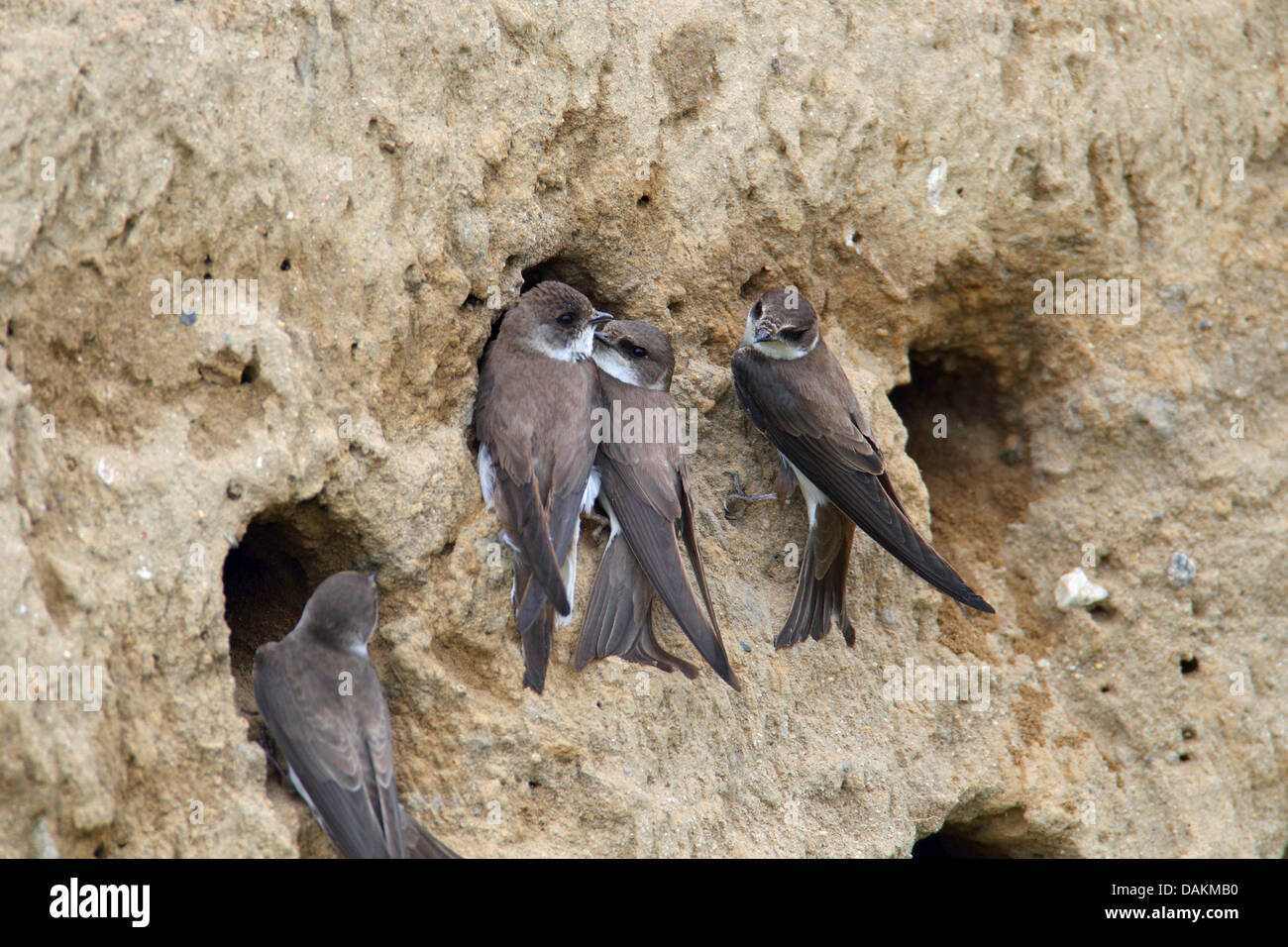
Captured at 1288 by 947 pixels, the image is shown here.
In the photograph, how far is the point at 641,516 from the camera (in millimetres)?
3170

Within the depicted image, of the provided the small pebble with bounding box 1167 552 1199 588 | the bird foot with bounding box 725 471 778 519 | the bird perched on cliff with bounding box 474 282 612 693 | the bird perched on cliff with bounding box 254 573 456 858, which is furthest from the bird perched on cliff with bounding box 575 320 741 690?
the small pebble with bounding box 1167 552 1199 588

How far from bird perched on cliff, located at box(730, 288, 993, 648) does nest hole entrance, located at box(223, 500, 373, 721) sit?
1156 mm

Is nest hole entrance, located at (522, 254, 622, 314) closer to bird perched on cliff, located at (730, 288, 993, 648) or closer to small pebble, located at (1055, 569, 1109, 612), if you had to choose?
bird perched on cliff, located at (730, 288, 993, 648)

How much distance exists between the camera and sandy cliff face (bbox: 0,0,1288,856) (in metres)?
2.48

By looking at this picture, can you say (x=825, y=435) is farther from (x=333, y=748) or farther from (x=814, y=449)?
(x=333, y=748)

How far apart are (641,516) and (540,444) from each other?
0.32m

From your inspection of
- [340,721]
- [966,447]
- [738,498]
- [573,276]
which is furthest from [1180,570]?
[340,721]

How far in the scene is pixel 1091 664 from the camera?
3.79 m

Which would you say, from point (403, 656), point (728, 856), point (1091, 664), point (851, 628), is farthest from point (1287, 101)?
point (403, 656)

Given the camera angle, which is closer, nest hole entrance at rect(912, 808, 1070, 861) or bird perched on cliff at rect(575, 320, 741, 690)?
bird perched on cliff at rect(575, 320, 741, 690)

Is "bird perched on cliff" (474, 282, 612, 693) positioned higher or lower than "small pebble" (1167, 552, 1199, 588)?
higher

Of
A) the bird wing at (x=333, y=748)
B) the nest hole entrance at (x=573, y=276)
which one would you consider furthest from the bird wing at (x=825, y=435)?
the bird wing at (x=333, y=748)

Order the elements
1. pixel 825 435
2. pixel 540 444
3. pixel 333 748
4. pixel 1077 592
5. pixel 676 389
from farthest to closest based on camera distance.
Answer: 1. pixel 1077 592
2. pixel 676 389
3. pixel 825 435
4. pixel 540 444
5. pixel 333 748

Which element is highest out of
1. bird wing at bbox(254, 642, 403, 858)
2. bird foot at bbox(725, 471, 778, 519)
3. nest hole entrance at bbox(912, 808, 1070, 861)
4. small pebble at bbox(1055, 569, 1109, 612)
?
bird foot at bbox(725, 471, 778, 519)
